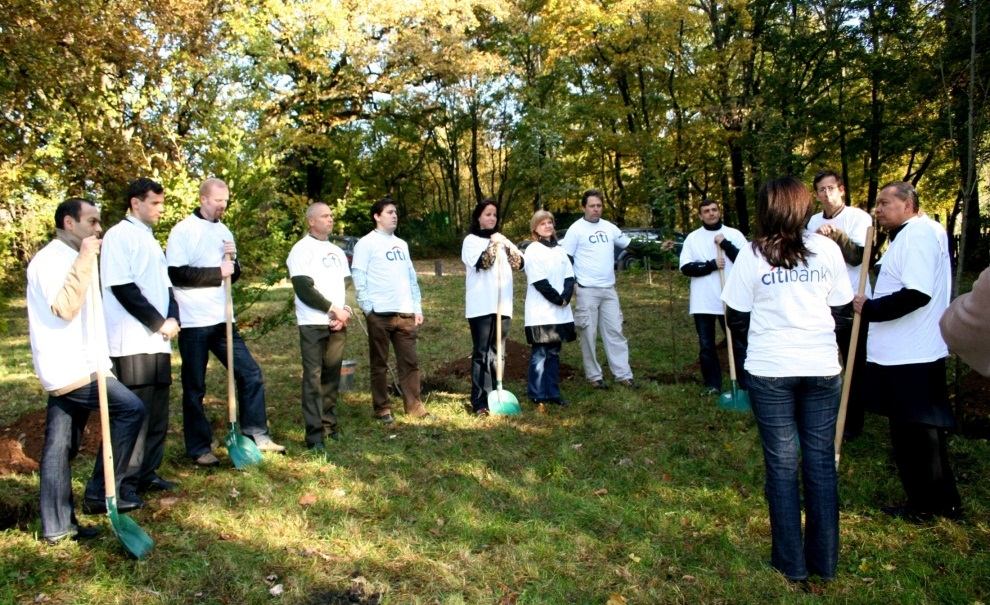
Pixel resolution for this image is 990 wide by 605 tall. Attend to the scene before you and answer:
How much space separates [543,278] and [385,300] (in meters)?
1.67

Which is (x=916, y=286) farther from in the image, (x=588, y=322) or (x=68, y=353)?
(x=68, y=353)

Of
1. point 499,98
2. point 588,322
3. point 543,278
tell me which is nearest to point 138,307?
point 543,278

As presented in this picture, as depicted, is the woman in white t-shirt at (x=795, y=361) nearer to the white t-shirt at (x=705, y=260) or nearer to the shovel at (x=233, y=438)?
the white t-shirt at (x=705, y=260)

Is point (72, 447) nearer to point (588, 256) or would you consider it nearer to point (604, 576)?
point (604, 576)

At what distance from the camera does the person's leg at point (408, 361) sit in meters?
6.75

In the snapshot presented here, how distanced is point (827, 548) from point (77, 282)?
4.34 m

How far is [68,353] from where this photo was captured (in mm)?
4039

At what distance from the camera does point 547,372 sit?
734cm

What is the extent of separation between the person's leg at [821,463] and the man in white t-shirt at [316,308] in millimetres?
3853

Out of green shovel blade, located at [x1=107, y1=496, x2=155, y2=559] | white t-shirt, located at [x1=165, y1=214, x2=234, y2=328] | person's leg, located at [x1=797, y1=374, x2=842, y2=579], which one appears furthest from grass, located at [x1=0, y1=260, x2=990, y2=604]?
white t-shirt, located at [x1=165, y1=214, x2=234, y2=328]

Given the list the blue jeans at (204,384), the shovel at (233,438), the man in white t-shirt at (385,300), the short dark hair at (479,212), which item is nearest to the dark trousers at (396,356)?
the man in white t-shirt at (385,300)

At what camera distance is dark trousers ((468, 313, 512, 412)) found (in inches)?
279

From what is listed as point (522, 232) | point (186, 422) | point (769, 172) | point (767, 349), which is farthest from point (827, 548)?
point (522, 232)

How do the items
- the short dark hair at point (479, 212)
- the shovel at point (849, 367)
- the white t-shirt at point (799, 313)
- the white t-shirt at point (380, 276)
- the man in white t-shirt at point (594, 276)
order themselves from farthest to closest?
1. the man in white t-shirt at point (594, 276)
2. the short dark hair at point (479, 212)
3. the white t-shirt at point (380, 276)
4. the shovel at point (849, 367)
5. the white t-shirt at point (799, 313)
